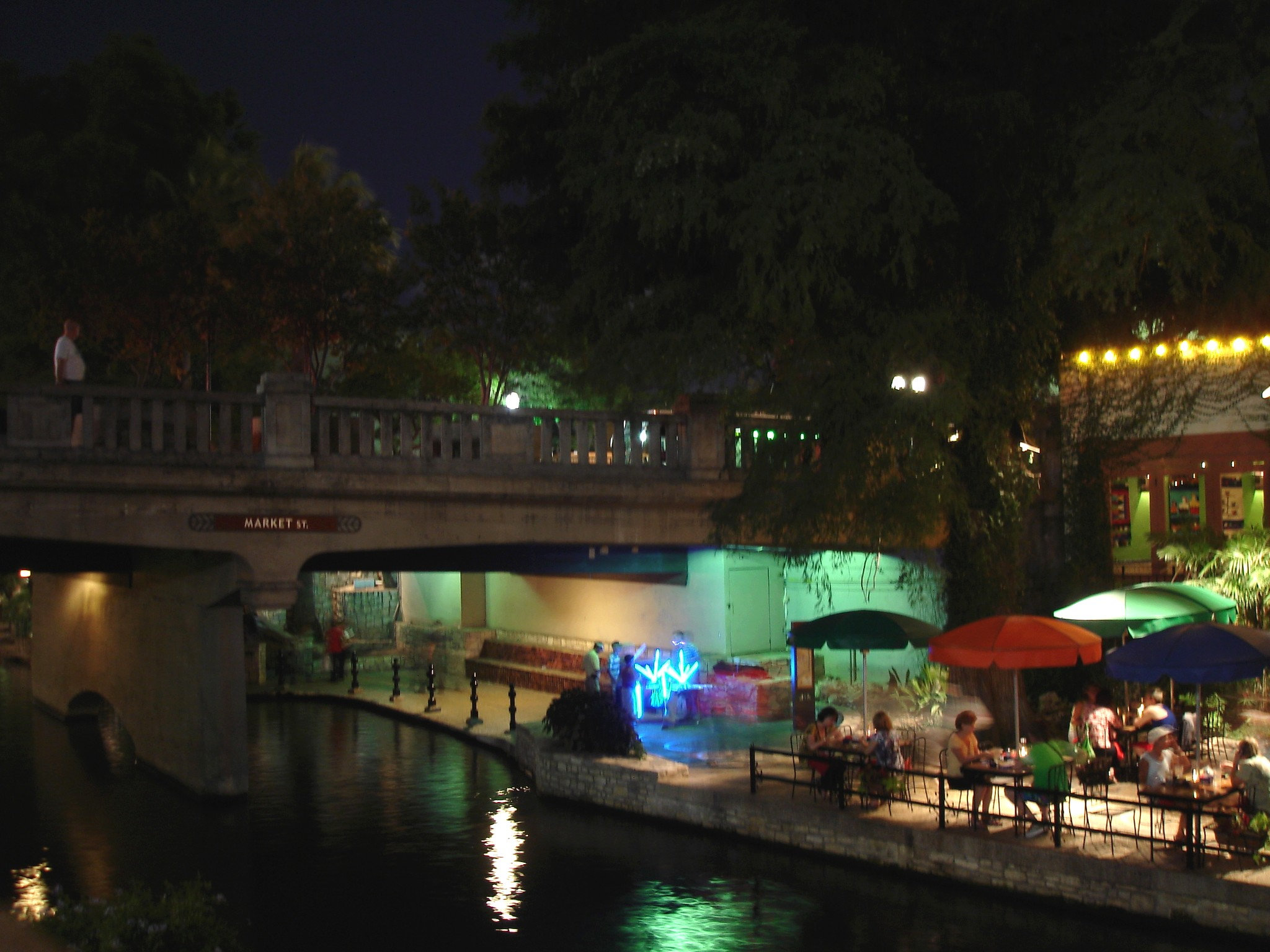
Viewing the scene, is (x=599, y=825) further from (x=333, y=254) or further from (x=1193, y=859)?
(x=333, y=254)

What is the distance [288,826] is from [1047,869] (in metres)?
10.3

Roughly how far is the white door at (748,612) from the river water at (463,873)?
5.34 metres

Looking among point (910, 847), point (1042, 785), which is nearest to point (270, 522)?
point (910, 847)

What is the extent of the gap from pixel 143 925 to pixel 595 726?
10417 millimetres

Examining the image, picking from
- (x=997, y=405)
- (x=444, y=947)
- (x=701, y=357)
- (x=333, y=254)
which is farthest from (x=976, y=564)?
(x=333, y=254)

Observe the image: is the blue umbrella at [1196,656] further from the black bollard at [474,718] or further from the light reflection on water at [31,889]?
the black bollard at [474,718]

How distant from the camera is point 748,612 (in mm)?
24156

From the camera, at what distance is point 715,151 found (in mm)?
15969

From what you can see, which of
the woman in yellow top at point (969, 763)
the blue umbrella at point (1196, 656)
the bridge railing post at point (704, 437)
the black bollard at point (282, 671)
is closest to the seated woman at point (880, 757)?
the woman in yellow top at point (969, 763)

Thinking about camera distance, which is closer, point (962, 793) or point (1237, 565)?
point (962, 793)

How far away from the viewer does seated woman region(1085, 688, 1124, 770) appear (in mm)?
15305

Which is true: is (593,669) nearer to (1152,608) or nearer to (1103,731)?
(1103,731)

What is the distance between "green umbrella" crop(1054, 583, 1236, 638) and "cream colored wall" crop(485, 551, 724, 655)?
8735 millimetres

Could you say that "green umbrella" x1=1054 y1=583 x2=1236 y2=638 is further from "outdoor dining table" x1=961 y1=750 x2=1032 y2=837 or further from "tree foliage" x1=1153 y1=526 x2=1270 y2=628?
"outdoor dining table" x1=961 y1=750 x2=1032 y2=837
